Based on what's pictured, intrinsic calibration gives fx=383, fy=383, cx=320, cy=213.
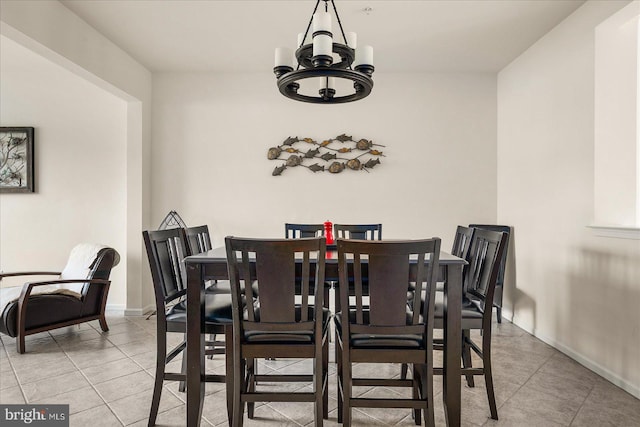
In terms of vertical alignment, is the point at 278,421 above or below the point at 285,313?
below

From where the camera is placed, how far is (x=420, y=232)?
14.0 feet

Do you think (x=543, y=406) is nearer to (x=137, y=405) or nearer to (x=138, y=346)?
(x=137, y=405)

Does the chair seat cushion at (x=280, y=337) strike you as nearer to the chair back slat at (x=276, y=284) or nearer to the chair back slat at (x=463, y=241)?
the chair back slat at (x=276, y=284)

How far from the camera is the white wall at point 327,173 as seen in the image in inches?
167

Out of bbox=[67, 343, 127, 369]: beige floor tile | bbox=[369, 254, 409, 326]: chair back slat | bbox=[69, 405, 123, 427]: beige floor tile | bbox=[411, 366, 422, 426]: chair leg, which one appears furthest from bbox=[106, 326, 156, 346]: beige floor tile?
bbox=[369, 254, 409, 326]: chair back slat

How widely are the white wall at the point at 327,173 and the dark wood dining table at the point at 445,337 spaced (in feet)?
7.68

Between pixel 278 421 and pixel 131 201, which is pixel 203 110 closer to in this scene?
pixel 131 201

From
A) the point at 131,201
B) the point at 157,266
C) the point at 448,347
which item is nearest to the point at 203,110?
the point at 131,201

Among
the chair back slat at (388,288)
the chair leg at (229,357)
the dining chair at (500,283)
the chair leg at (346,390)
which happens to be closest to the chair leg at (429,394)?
the chair back slat at (388,288)

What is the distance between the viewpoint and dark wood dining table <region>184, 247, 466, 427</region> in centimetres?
189

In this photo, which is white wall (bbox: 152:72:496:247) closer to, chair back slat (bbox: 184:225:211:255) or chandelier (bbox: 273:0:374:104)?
chair back slat (bbox: 184:225:211:255)

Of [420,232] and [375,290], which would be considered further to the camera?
[420,232]

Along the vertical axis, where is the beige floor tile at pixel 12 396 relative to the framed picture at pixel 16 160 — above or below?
below

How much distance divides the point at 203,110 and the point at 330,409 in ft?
11.1
